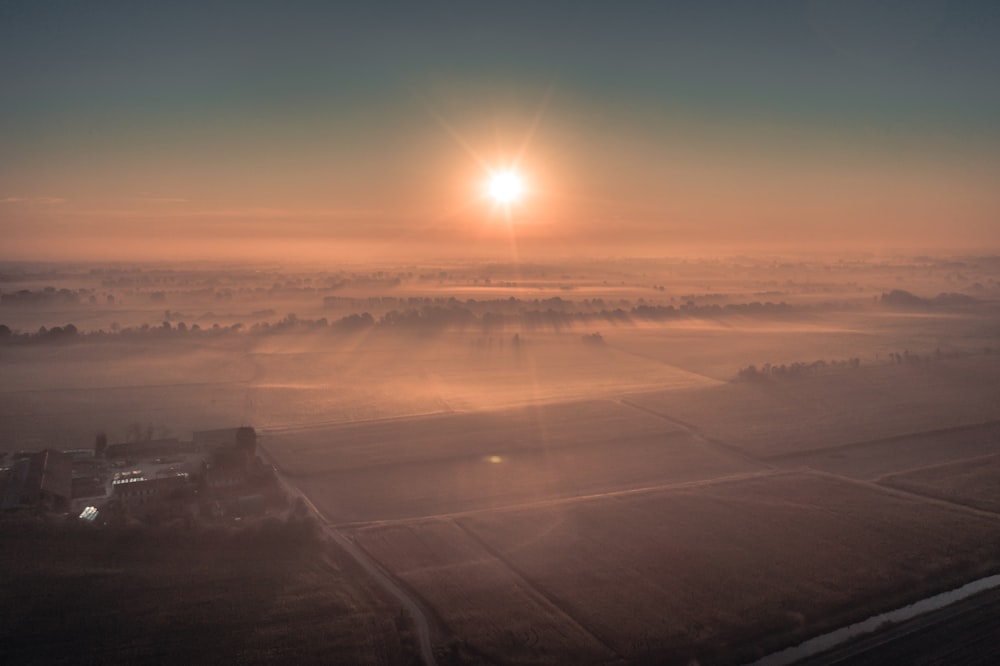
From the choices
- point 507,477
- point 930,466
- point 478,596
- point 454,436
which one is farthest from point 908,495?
point 454,436

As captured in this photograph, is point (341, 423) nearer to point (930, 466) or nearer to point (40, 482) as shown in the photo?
point (40, 482)

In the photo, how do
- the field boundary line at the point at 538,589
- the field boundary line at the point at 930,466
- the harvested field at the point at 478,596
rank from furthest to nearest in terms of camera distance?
the field boundary line at the point at 930,466 → the field boundary line at the point at 538,589 → the harvested field at the point at 478,596

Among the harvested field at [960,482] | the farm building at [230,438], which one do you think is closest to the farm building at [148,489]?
the farm building at [230,438]

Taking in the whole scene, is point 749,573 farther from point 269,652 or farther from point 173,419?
point 173,419

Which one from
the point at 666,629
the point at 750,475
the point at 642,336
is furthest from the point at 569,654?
the point at 642,336

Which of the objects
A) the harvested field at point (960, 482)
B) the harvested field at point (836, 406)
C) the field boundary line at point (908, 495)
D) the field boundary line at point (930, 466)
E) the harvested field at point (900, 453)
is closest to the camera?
the field boundary line at point (908, 495)

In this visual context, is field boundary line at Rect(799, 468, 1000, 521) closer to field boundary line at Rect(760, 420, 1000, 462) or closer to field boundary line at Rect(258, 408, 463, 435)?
field boundary line at Rect(760, 420, 1000, 462)

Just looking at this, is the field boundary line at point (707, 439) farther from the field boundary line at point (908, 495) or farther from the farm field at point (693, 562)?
the farm field at point (693, 562)
